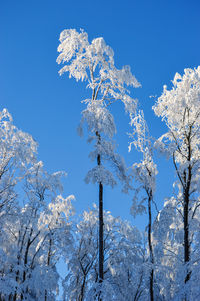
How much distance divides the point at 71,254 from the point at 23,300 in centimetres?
340

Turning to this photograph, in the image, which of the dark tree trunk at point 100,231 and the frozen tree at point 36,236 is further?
the frozen tree at point 36,236

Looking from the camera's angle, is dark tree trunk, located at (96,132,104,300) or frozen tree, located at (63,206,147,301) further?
frozen tree, located at (63,206,147,301)

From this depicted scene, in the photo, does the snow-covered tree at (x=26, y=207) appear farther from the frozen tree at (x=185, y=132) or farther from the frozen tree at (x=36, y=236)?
the frozen tree at (x=185, y=132)

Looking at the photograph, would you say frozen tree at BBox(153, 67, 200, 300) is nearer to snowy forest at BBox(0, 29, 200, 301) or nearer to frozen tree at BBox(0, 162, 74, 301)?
snowy forest at BBox(0, 29, 200, 301)

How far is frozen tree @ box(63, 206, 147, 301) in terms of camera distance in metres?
12.7

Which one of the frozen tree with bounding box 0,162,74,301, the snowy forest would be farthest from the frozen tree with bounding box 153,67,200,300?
the frozen tree with bounding box 0,162,74,301

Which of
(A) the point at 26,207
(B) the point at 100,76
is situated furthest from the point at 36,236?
(B) the point at 100,76

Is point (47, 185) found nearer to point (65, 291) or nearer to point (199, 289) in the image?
point (65, 291)

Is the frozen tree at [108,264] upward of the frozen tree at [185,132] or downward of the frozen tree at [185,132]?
downward

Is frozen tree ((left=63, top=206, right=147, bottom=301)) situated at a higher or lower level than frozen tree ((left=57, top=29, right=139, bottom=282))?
lower

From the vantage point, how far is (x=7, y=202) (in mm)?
14398

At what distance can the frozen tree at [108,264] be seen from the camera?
1267cm

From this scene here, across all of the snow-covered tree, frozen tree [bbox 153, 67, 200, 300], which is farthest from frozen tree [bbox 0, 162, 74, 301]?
frozen tree [bbox 153, 67, 200, 300]

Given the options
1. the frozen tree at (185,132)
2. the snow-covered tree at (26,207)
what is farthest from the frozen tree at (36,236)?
the frozen tree at (185,132)
